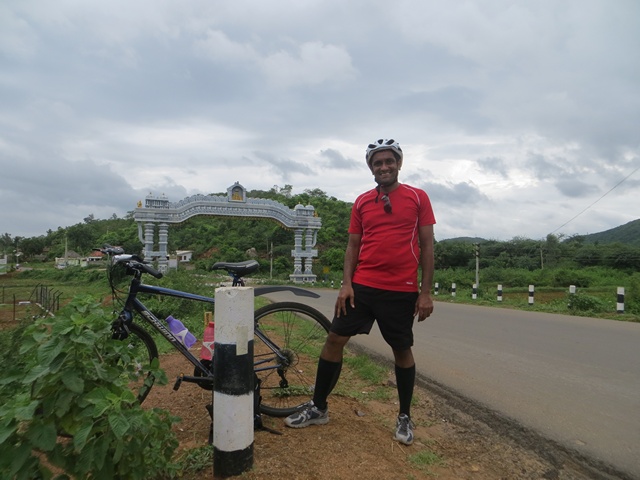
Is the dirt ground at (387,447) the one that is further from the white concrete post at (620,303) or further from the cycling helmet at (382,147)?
the white concrete post at (620,303)

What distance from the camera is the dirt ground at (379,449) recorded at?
2188 mm

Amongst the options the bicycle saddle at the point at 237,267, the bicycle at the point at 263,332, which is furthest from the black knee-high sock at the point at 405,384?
the bicycle saddle at the point at 237,267

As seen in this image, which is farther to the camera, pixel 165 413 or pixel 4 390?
pixel 165 413

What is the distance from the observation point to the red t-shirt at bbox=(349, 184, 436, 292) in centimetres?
271

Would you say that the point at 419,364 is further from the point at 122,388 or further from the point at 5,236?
the point at 5,236

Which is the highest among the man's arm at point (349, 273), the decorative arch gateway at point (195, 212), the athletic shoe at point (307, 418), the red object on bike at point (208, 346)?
the decorative arch gateway at point (195, 212)

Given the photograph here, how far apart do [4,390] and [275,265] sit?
117 ft

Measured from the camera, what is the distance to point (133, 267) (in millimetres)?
3066

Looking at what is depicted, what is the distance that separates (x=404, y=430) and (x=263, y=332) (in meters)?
1.14

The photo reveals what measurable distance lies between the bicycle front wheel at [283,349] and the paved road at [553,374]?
153 centimetres

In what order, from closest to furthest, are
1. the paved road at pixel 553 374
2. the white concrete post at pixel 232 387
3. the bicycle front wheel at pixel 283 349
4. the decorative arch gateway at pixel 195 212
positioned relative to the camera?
the white concrete post at pixel 232 387 → the paved road at pixel 553 374 → the bicycle front wheel at pixel 283 349 → the decorative arch gateway at pixel 195 212

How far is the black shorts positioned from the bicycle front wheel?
50 centimetres

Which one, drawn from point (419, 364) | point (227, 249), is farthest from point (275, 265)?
point (419, 364)

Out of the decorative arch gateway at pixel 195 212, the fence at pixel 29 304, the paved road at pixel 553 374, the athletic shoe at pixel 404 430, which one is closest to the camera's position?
the athletic shoe at pixel 404 430
